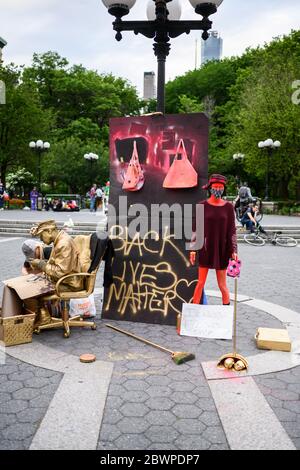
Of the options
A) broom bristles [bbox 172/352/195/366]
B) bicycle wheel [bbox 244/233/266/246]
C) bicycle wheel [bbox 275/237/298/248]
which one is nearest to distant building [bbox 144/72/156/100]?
bicycle wheel [bbox 244/233/266/246]

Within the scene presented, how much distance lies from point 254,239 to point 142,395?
12161 millimetres

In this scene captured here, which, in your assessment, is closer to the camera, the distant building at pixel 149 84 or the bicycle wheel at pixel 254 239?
the bicycle wheel at pixel 254 239

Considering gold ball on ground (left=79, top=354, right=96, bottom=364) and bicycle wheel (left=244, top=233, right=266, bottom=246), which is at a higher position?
bicycle wheel (left=244, top=233, right=266, bottom=246)

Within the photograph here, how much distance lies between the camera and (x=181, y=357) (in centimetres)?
480

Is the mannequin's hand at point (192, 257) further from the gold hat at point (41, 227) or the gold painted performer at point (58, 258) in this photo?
the gold hat at point (41, 227)

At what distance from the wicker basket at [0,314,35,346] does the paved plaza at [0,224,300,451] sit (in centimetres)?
13

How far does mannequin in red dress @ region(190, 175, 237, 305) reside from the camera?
589cm

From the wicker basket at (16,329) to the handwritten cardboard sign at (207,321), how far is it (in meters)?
1.88

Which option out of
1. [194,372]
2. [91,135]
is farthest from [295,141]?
[194,372]

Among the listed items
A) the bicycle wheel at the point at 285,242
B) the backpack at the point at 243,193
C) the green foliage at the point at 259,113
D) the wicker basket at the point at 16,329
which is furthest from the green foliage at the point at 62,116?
the wicker basket at the point at 16,329

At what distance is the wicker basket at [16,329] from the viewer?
203 inches

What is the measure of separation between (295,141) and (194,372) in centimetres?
2559

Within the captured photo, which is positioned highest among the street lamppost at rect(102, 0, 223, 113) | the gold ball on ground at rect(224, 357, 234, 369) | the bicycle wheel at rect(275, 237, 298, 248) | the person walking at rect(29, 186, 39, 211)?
the street lamppost at rect(102, 0, 223, 113)

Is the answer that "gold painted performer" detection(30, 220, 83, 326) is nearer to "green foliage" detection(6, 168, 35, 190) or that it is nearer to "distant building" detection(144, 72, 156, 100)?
"green foliage" detection(6, 168, 35, 190)
